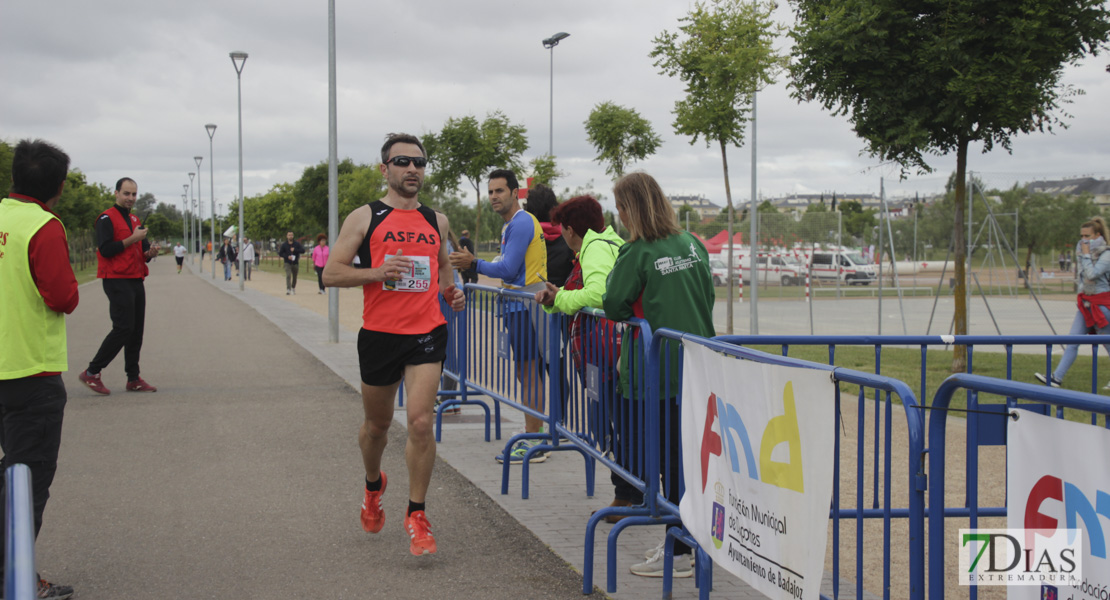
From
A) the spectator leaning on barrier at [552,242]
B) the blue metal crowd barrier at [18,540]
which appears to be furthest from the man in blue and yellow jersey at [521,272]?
the blue metal crowd barrier at [18,540]

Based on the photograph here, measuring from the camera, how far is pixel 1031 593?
7.34ft

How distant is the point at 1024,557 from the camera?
7.37 ft

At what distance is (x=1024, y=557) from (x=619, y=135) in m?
27.6

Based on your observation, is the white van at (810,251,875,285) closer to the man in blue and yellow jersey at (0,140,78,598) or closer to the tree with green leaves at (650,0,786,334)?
the tree with green leaves at (650,0,786,334)

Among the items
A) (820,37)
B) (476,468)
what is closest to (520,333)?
(476,468)

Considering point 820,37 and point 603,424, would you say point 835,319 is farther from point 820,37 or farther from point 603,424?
point 603,424

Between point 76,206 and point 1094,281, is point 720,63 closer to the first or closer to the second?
point 1094,281

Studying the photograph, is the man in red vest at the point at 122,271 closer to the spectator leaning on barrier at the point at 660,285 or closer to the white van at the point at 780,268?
the spectator leaning on barrier at the point at 660,285

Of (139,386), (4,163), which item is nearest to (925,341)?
(139,386)

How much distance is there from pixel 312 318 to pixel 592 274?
16313 millimetres

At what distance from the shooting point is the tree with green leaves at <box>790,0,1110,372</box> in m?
10.1

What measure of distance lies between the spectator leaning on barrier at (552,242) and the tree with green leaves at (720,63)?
9163 mm

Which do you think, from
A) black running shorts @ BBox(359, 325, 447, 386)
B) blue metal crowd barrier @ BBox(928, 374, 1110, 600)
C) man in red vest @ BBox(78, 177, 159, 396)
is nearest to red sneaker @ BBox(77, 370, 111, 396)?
man in red vest @ BBox(78, 177, 159, 396)

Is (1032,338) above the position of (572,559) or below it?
above
